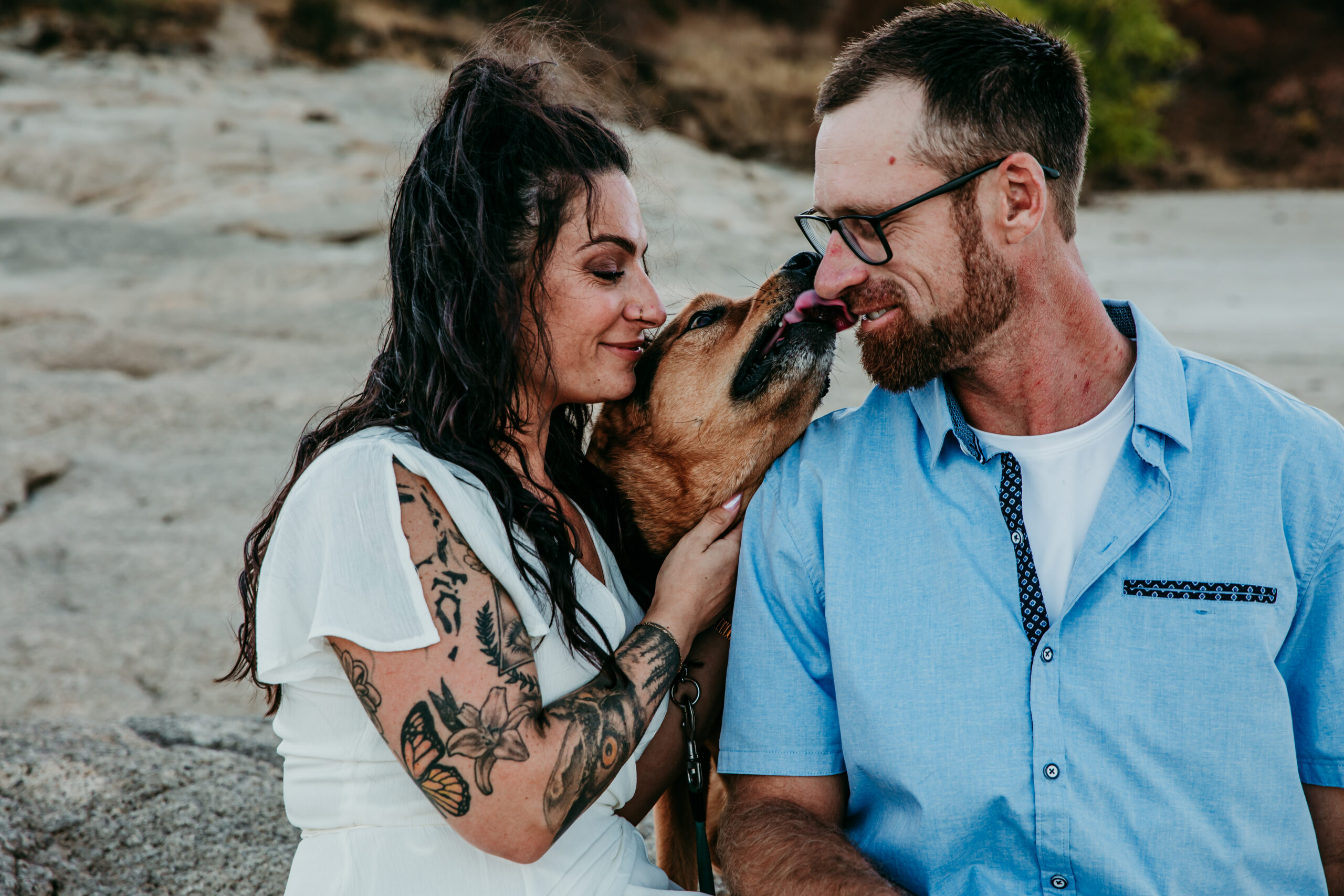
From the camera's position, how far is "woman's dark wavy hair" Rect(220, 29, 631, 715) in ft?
6.85

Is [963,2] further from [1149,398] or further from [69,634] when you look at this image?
[69,634]

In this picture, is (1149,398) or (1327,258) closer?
(1149,398)

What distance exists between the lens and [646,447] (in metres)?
2.78

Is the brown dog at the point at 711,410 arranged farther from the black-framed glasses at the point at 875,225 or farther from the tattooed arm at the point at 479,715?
the tattooed arm at the point at 479,715

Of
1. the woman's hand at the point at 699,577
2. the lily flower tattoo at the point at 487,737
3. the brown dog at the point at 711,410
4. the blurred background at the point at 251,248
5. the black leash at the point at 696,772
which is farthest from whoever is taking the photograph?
the blurred background at the point at 251,248

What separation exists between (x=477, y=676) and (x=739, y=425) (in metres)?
1.06

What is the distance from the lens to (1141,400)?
6.60 feet

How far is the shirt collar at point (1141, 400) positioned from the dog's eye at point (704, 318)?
711 mm

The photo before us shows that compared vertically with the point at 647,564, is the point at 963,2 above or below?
above

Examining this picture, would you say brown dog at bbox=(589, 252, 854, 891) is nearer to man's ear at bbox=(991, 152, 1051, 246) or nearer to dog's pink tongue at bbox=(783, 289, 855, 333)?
dog's pink tongue at bbox=(783, 289, 855, 333)

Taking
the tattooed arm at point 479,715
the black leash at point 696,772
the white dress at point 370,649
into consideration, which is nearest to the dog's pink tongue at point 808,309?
the black leash at point 696,772

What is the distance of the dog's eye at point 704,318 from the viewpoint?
2.83 m

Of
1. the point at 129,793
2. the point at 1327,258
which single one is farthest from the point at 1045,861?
the point at 1327,258

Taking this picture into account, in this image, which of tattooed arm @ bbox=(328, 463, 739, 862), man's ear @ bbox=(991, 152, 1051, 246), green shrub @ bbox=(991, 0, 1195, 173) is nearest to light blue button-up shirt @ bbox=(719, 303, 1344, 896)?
man's ear @ bbox=(991, 152, 1051, 246)
